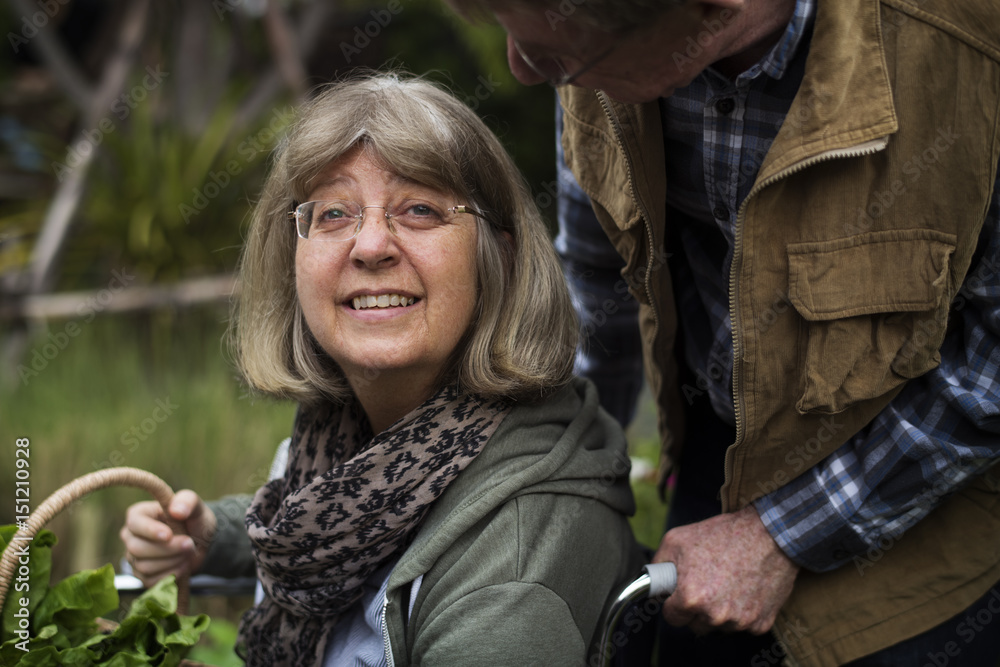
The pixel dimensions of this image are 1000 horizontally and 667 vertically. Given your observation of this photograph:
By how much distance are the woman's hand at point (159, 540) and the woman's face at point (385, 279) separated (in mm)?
635

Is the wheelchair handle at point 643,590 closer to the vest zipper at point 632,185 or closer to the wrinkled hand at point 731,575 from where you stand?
the wrinkled hand at point 731,575

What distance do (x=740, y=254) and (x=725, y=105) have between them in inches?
11.1

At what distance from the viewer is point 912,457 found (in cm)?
165

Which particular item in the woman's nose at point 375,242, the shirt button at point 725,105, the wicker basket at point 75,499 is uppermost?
the shirt button at point 725,105

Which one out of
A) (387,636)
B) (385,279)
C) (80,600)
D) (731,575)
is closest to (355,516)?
(387,636)

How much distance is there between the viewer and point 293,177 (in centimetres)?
188

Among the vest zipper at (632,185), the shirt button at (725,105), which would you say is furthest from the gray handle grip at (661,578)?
the shirt button at (725,105)

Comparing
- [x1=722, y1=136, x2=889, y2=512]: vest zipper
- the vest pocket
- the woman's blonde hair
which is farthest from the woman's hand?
the vest pocket

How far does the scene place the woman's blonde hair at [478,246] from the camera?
180 centimetres

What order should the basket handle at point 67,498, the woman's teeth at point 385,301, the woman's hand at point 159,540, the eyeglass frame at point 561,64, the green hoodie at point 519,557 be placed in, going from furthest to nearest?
the woman's hand at point 159,540 < the woman's teeth at point 385,301 < the basket handle at point 67,498 < the green hoodie at point 519,557 < the eyeglass frame at point 561,64

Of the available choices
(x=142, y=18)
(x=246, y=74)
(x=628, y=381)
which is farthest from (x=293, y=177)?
(x=246, y=74)

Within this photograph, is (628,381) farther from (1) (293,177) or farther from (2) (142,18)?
(2) (142,18)

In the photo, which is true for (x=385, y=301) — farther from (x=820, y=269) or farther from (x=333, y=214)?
(x=820, y=269)

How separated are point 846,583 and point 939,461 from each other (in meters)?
0.36
